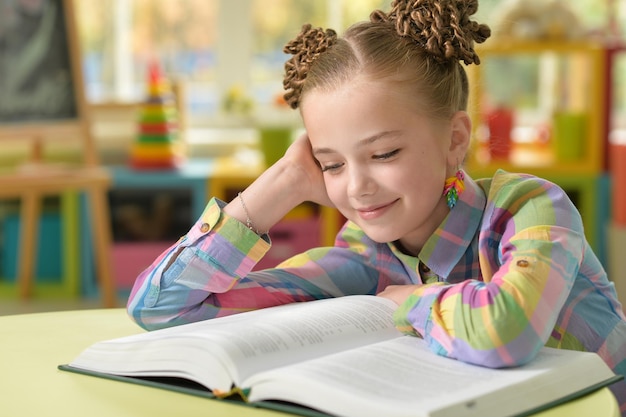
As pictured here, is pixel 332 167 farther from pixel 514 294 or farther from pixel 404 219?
pixel 514 294

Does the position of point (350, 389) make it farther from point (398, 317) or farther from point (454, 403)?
point (398, 317)

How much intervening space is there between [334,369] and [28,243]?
9.54 ft

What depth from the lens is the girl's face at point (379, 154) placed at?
1.15 m

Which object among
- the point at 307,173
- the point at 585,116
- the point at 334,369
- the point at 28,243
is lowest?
the point at 28,243

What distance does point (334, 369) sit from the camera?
895 millimetres

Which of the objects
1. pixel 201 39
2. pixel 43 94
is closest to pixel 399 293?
pixel 43 94

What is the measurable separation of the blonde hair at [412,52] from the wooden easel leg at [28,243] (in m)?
2.55

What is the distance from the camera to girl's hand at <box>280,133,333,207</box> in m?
1.31

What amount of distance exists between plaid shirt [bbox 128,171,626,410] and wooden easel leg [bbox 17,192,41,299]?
243cm

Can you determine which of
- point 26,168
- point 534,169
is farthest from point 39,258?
point 534,169

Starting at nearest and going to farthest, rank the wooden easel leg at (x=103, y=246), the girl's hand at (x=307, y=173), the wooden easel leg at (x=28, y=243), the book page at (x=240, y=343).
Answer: the book page at (x=240, y=343)
the girl's hand at (x=307, y=173)
the wooden easel leg at (x=103, y=246)
the wooden easel leg at (x=28, y=243)

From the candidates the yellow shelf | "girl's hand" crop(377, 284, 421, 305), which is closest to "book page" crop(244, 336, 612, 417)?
"girl's hand" crop(377, 284, 421, 305)

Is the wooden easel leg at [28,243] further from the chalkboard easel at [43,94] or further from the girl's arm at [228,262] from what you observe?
the girl's arm at [228,262]

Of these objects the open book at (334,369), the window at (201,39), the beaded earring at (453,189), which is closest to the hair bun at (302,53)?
the beaded earring at (453,189)
